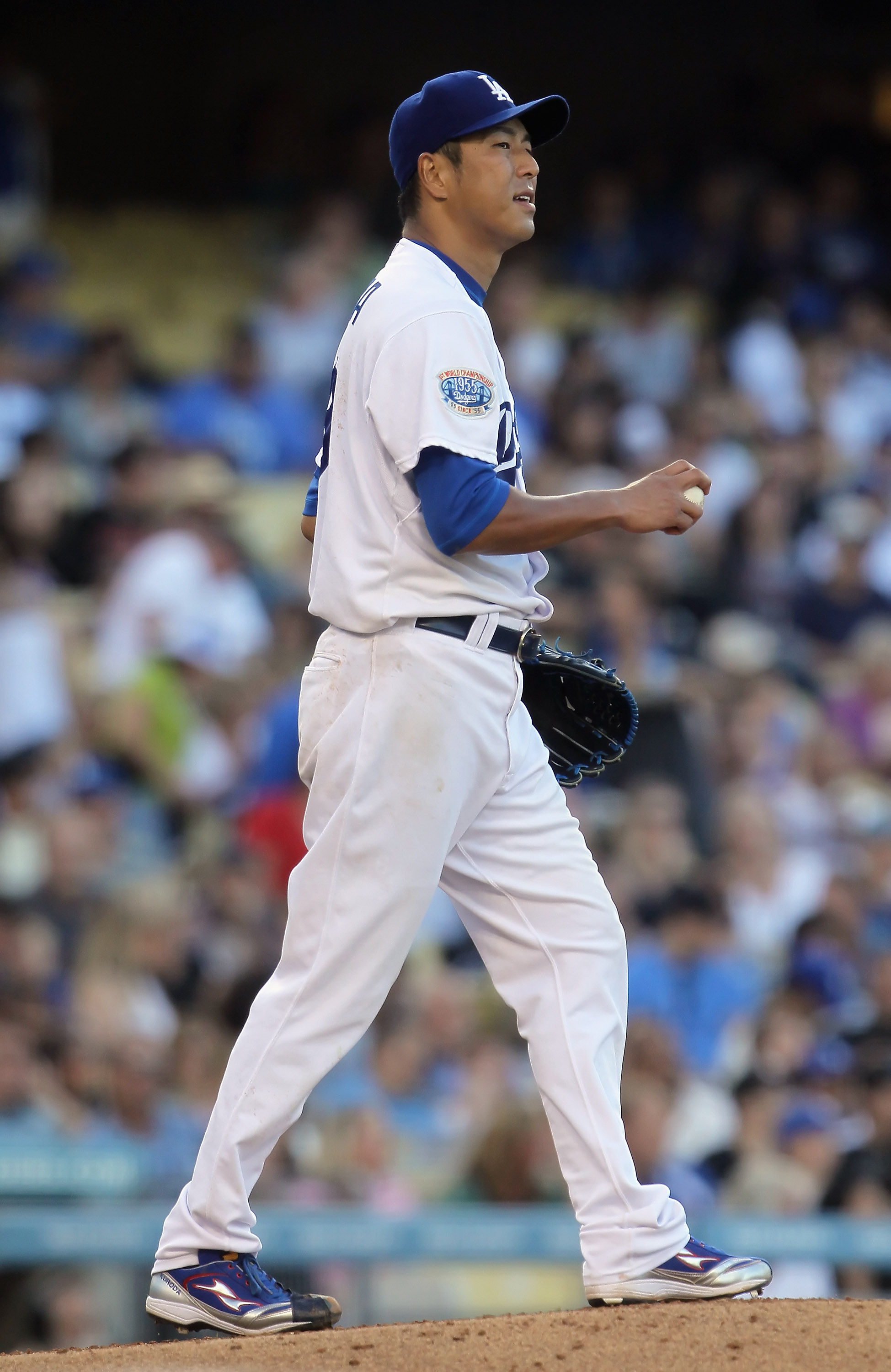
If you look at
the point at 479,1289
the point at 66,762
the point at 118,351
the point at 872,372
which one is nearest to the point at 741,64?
the point at 872,372

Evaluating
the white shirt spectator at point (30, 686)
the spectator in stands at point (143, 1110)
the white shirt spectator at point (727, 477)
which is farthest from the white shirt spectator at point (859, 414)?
the spectator in stands at point (143, 1110)

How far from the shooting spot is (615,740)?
335 cm

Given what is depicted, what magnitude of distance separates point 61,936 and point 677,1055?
2.19 meters

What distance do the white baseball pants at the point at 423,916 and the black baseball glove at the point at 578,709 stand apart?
0.48 ft

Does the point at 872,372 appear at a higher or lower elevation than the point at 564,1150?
higher

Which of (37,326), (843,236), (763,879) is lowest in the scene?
(763,879)

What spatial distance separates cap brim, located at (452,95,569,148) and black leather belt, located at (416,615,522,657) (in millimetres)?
808

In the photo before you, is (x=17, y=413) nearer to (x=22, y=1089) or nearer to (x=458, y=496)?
(x=22, y=1089)

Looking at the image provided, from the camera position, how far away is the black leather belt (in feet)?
9.91

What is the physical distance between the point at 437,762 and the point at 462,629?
0.22 metres

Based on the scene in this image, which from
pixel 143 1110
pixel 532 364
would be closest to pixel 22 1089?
pixel 143 1110

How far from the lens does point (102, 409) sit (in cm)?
881

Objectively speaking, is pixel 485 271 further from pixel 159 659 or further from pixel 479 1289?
pixel 159 659

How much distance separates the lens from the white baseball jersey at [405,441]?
9.62 feet
